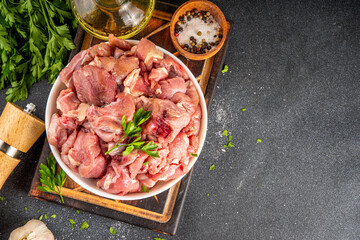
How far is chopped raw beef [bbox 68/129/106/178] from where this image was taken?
174 centimetres

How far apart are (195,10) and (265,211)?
168 cm

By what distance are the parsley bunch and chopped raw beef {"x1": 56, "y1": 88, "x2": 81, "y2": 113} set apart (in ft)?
1.88

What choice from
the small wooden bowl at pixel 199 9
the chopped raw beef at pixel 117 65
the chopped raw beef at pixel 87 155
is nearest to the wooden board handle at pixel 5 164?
the chopped raw beef at pixel 87 155

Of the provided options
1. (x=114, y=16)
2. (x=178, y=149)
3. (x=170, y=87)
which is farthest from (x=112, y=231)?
(x=114, y=16)

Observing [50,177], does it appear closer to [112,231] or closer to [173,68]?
[112,231]

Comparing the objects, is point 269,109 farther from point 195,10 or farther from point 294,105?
point 195,10

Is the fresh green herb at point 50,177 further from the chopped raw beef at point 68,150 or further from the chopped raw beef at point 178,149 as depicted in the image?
the chopped raw beef at point 178,149

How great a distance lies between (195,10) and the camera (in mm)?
2357

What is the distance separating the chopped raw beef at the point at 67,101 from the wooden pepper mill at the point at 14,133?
2.15 ft

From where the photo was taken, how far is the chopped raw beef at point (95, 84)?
1749mm

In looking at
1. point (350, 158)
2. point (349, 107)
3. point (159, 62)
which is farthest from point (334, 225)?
point (159, 62)

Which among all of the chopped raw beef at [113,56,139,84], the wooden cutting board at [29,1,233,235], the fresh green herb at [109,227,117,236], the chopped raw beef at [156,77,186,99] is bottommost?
the fresh green herb at [109,227,117,236]

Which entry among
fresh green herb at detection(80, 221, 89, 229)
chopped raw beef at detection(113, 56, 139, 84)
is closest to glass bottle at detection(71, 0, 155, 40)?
chopped raw beef at detection(113, 56, 139, 84)

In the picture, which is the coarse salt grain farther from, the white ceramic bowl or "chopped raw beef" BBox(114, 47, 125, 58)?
"chopped raw beef" BBox(114, 47, 125, 58)
